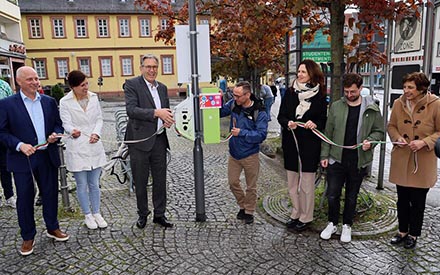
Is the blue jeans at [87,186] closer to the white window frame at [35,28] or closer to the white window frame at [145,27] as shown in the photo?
the white window frame at [145,27]

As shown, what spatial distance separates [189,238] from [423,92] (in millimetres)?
2890

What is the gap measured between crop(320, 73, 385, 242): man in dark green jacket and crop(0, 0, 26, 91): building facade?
2497 cm

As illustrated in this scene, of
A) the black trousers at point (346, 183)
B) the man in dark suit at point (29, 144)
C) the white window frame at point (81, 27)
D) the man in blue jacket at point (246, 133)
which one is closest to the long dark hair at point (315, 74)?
the man in blue jacket at point (246, 133)

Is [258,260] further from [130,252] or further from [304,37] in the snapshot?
[304,37]

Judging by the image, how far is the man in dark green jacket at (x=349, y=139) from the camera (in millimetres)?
3930

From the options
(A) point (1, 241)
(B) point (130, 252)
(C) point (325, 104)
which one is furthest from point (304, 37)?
(A) point (1, 241)

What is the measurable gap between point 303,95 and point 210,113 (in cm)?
108

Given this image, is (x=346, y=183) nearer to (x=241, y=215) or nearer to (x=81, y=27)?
(x=241, y=215)

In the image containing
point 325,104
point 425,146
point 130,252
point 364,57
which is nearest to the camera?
point 425,146

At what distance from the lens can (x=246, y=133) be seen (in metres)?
4.30

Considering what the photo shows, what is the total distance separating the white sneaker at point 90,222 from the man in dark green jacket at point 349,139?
8.70 ft

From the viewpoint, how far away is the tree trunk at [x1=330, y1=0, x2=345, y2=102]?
16.4ft

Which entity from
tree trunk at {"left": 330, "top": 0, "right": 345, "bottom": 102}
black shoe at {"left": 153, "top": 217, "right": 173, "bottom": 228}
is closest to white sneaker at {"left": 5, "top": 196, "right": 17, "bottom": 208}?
black shoe at {"left": 153, "top": 217, "right": 173, "bottom": 228}

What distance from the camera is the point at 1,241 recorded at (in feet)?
13.9
